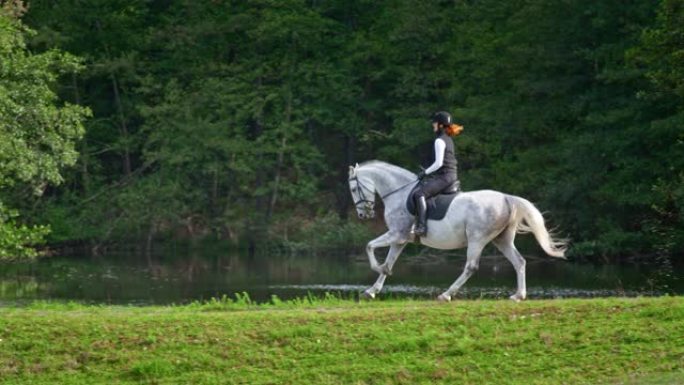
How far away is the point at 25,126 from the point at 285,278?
36.5 ft

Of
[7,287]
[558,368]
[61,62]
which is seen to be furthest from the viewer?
[7,287]

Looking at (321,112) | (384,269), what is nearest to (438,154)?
(384,269)

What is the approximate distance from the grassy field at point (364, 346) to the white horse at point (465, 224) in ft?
8.89

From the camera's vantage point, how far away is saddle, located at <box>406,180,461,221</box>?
21.3 meters

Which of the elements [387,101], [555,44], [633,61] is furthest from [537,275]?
[387,101]

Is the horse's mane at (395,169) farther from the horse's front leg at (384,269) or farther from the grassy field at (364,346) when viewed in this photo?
the grassy field at (364,346)

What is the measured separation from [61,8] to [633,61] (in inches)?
1223

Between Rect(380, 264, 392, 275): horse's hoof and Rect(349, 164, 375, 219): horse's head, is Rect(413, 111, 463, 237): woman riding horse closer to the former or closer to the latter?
Rect(380, 264, 392, 275): horse's hoof

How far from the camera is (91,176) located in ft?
200

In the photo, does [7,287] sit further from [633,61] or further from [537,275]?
[633,61]

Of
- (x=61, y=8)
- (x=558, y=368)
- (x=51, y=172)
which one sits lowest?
(x=558, y=368)

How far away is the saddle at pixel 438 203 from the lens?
21328 mm

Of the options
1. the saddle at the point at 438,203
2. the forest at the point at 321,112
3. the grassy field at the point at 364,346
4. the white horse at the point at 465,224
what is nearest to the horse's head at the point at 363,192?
the white horse at the point at 465,224

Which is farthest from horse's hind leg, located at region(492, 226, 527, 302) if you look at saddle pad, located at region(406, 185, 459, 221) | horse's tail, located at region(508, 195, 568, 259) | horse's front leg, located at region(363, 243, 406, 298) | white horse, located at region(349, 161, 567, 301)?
horse's front leg, located at region(363, 243, 406, 298)
